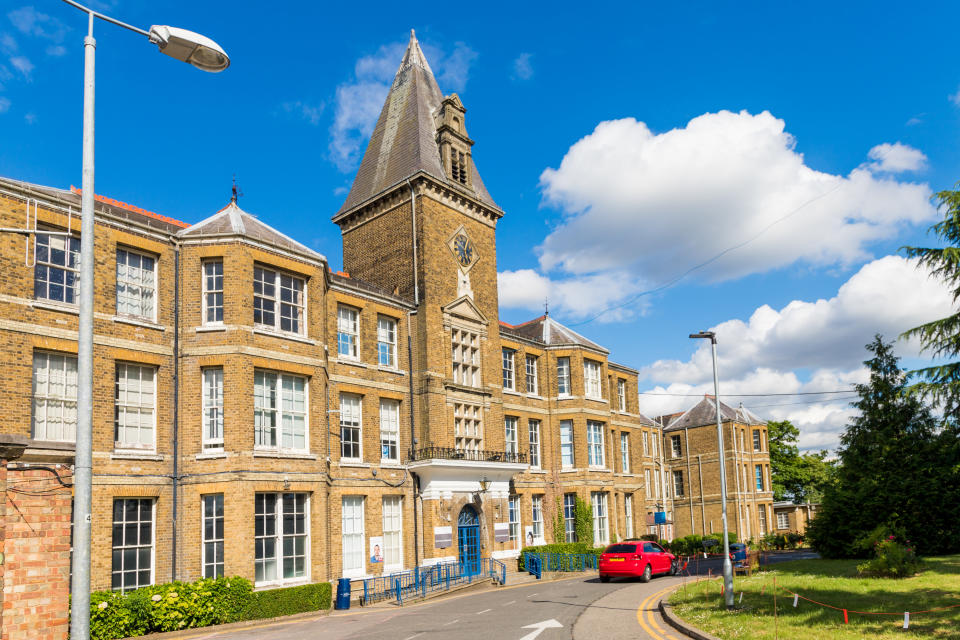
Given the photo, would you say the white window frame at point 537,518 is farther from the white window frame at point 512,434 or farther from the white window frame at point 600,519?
the white window frame at point 600,519

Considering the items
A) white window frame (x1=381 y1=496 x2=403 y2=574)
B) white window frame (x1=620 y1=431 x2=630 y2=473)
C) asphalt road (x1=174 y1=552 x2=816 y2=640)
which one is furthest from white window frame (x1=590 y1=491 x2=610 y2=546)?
white window frame (x1=381 y1=496 x2=403 y2=574)

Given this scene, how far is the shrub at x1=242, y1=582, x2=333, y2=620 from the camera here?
68.1 feet

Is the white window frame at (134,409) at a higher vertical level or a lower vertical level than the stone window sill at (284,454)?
higher

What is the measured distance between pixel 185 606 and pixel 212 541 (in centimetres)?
254

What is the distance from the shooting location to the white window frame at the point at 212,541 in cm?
2148

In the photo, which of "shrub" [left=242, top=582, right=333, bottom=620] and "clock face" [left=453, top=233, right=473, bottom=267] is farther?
"clock face" [left=453, top=233, right=473, bottom=267]

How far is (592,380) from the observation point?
40938 millimetres

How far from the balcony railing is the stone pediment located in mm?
5988

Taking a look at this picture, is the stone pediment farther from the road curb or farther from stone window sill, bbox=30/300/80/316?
the road curb

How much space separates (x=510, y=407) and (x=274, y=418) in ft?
50.5

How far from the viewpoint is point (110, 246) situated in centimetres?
2152

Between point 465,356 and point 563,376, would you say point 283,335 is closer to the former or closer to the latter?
point 465,356

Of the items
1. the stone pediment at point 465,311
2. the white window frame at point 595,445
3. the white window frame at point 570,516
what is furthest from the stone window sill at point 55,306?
the white window frame at point 595,445

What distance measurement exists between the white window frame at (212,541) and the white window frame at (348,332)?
782 cm
